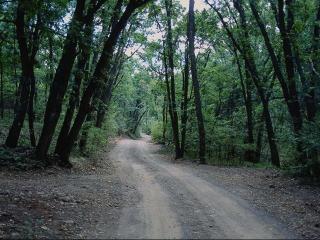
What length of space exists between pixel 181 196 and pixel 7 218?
5.44 meters

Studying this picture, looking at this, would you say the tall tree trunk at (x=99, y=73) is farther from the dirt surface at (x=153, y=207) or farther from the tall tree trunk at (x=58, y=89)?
the dirt surface at (x=153, y=207)

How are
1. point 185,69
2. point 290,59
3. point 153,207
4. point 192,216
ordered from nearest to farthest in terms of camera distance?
point 192,216 → point 153,207 → point 290,59 → point 185,69

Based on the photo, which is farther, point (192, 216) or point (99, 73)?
point (99, 73)

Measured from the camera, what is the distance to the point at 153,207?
33.3 feet

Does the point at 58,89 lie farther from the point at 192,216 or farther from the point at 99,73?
the point at 192,216

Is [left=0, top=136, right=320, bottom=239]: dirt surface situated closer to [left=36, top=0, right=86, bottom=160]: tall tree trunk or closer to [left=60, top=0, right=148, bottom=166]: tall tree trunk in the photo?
[left=36, top=0, right=86, bottom=160]: tall tree trunk

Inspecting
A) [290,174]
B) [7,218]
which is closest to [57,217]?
[7,218]

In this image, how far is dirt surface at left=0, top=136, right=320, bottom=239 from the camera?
7918mm

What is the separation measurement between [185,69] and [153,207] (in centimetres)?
1790

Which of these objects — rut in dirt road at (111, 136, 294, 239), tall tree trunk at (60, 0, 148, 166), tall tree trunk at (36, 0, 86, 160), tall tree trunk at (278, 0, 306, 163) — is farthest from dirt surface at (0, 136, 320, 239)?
tall tree trunk at (278, 0, 306, 163)

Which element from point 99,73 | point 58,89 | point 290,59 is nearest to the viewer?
point 58,89

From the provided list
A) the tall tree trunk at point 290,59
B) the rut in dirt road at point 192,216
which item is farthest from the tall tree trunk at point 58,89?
the tall tree trunk at point 290,59

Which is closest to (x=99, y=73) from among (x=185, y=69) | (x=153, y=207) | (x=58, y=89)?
(x=58, y=89)

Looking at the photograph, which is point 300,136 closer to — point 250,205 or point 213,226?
point 250,205
